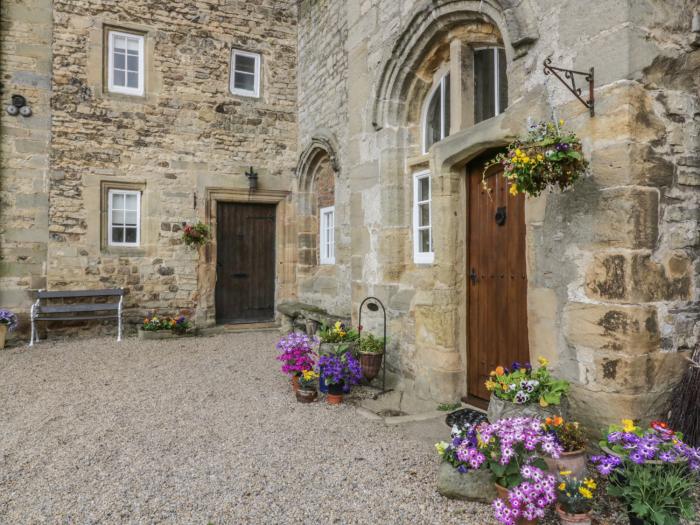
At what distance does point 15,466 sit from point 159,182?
6082 millimetres

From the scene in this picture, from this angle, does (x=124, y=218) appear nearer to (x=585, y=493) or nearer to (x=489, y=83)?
(x=489, y=83)

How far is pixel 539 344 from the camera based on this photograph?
11.0 feet

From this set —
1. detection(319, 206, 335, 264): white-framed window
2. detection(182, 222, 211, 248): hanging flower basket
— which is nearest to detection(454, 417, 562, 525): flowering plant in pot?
detection(319, 206, 335, 264): white-framed window

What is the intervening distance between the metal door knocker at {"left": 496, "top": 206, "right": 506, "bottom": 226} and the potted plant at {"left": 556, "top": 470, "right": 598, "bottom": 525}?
2.11m

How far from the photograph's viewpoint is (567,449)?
2637 mm

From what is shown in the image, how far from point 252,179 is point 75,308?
3.66 metres

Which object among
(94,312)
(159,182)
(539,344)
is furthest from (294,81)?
(539,344)

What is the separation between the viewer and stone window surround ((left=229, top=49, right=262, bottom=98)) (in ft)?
29.8

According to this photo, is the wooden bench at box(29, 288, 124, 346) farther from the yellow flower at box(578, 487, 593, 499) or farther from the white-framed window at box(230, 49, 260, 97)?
the yellow flower at box(578, 487, 593, 499)

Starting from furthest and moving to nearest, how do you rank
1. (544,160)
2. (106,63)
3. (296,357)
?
(106,63) < (296,357) < (544,160)

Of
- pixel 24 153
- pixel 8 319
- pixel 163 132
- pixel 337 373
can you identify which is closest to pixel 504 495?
pixel 337 373

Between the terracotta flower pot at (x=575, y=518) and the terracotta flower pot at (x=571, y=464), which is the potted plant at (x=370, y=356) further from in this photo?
the terracotta flower pot at (x=575, y=518)

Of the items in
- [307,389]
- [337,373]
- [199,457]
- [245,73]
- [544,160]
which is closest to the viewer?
[544,160]

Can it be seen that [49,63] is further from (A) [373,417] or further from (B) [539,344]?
(B) [539,344]
